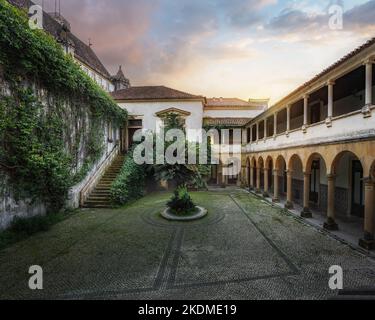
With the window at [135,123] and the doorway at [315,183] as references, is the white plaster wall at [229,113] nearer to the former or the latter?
the window at [135,123]

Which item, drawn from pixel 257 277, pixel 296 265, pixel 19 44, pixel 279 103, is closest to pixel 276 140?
pixel 279 103

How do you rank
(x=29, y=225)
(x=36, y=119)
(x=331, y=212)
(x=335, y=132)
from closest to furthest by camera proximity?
(x=29, y=225) → (x=335, y=132) → (x=331, y=212) → (x=36, y=119)

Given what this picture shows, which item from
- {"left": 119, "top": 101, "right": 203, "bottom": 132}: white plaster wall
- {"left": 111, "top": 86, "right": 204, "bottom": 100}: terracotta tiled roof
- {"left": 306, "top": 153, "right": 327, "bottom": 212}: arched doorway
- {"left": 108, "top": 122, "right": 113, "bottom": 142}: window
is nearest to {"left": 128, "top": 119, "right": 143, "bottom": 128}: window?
{"left": 119, "top": 101, "right": 203, "bottom": 132}: white plaster wall

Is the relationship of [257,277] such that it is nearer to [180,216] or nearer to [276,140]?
[180,216]

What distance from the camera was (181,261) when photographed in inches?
243

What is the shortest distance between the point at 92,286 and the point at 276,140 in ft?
44.8

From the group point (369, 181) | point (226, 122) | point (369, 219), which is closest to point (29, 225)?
point (369, 219)

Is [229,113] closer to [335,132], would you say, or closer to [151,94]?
[151,94]

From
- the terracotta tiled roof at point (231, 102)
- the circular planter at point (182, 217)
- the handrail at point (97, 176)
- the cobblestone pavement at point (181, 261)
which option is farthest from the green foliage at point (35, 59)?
the terracotta tiled roof at point (231, 102)

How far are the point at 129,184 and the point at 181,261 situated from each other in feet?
30.9

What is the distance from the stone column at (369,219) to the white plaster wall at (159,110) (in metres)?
16.5

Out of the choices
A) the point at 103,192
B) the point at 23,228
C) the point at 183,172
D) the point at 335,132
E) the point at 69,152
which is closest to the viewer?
the point at 23,228

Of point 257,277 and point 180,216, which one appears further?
point 180,216

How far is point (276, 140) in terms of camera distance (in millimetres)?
14828
